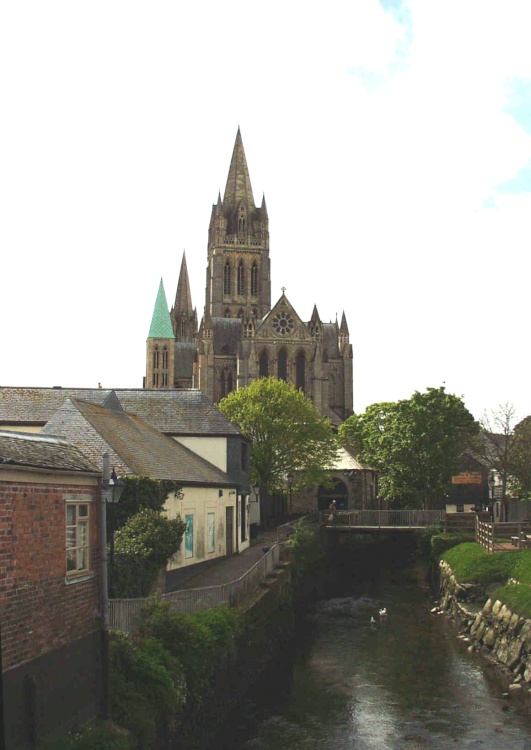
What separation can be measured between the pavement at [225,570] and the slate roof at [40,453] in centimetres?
1161

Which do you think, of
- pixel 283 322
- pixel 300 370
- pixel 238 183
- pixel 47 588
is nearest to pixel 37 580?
pixel 47 588

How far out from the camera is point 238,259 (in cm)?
11700

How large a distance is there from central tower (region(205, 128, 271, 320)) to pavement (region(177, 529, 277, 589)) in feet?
252

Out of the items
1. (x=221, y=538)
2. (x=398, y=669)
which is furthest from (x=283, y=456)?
(x=398, y=669)

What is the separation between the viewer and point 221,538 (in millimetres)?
32625

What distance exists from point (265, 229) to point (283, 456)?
224 feet

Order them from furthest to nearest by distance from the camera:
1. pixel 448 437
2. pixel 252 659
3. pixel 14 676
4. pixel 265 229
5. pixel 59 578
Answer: pixel 265 229 → pixel 448 437 → pixel 252 659 → pixel 59 578 → pixel 14 676

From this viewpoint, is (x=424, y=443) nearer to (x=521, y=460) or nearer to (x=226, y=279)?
(x=521, y=460)

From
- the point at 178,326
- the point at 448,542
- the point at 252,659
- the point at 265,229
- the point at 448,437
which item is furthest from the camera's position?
the point at 178,326

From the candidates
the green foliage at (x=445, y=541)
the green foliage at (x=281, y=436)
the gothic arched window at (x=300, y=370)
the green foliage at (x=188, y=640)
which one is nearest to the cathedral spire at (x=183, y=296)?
the gothic arched window at (x=300, y=370)

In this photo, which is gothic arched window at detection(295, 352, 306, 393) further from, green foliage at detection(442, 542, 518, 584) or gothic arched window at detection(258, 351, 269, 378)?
green foliage at detection(442, 542, 518, 584)

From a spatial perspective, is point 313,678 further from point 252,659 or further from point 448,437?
point 448,437

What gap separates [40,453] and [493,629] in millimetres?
18107

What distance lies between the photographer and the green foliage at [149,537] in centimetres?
2015
